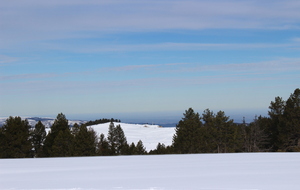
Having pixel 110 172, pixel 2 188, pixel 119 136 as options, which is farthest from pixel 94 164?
pixel 119 136

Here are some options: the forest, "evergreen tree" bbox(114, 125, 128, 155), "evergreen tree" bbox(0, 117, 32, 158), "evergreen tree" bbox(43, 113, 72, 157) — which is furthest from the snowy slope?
"evergreen tree" bbox(0, 117, 32, 158)

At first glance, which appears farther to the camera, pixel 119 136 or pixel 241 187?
pixel 119 136

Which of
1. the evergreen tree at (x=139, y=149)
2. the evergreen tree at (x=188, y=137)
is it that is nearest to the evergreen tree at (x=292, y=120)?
the evergreen tree at (x=188, y=137)

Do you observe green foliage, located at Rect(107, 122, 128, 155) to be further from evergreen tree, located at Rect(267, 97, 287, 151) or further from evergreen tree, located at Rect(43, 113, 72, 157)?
evergreen tree, located at Rect(267, 97, 287, 151)

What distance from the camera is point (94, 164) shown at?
23.9 feet

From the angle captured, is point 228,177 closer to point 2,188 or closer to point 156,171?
point 156,171

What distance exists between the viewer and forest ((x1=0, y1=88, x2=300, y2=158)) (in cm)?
2839

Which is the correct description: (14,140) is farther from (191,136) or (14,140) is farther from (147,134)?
(147,134)

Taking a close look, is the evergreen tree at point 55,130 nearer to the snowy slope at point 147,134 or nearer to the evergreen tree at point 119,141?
the evergreen tree at point 119,141

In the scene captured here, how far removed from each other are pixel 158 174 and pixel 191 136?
26418 mm

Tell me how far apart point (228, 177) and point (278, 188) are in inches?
36.2

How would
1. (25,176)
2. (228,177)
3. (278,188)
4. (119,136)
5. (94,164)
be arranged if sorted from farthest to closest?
(119,136)
(94,164)
(25,176)
(228,177)
(278,188)

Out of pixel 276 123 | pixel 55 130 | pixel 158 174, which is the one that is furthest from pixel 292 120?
pixel 158 174

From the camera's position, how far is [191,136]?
31812 millimetres
